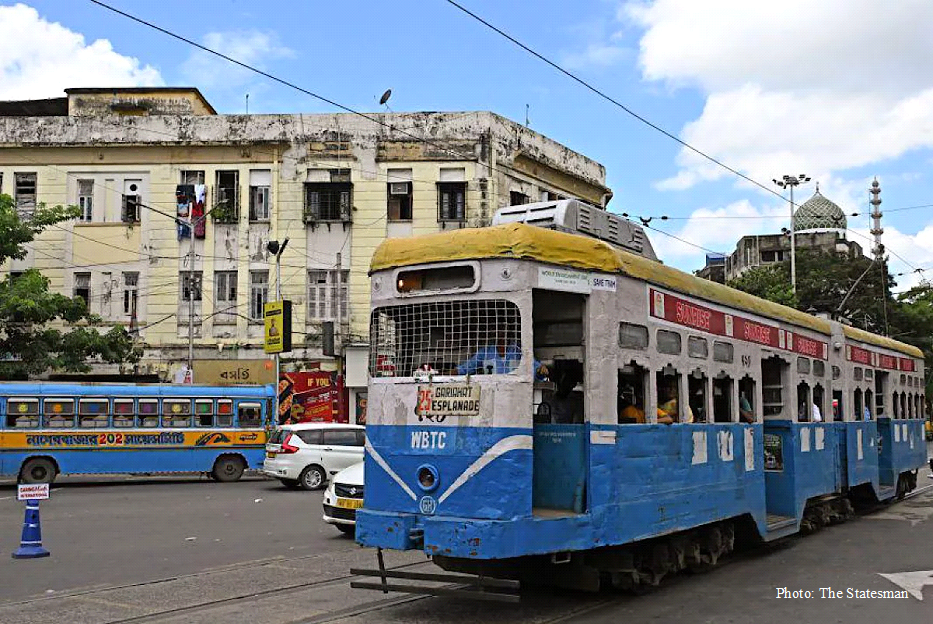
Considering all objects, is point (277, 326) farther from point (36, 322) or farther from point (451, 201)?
point (451, 201)

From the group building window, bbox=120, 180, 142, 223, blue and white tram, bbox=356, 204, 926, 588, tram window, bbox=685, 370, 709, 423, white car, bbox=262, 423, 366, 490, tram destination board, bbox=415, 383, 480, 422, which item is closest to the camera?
blue and white tram, bbox=356, 204, 926, 588

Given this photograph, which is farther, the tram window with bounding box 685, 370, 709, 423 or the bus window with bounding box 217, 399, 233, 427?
the bus window with bounding box 217, 399, 233, 427

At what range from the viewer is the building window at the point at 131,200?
105 ft

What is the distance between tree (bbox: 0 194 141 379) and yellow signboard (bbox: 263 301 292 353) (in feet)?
14.0

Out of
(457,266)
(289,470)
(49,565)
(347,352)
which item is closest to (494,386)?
(457,266)

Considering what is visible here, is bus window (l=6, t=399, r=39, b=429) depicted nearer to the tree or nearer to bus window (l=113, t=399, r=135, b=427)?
bus window (l=113, t=399, r=135, b=427)

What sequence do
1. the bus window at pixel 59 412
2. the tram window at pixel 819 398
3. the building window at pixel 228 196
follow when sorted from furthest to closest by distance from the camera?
1. the building window at pixel 228 196
2. the bus window at pixel 59 412
3. the tram window at pixel 819 398

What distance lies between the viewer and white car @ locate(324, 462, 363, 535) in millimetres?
12938

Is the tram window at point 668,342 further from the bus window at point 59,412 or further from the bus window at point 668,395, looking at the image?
the bus window at point 59,412

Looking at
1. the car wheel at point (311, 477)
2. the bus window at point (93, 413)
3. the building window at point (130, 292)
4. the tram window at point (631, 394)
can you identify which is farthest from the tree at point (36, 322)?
the tram window at point (631, 394)

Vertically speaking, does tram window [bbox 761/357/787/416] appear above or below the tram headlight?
above

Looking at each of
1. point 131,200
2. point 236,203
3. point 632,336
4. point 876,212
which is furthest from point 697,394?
point 876,212

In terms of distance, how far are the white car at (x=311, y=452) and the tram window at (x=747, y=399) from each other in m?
12.4

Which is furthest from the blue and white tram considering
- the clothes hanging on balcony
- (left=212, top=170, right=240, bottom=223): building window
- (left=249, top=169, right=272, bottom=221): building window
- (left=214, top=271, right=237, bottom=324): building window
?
the clothes hanging on balcony
